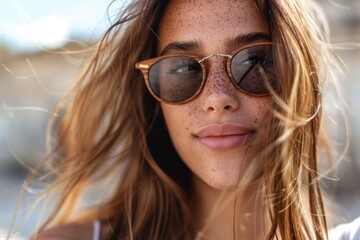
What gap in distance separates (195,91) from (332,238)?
70 cm

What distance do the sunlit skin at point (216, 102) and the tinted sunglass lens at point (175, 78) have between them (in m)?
0.03

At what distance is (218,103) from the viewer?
204 centimetres

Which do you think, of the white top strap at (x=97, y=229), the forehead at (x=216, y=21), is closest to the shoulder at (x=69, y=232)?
the white top strap at (x=97, y=229)

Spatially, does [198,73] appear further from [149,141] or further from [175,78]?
[149,141]

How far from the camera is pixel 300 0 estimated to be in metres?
2.10

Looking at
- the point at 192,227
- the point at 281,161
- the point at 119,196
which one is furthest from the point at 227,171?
the point at 119,196

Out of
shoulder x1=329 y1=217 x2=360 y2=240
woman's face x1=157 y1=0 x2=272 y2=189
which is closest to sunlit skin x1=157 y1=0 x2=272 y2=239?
woman's face x1=157 y1=0 x2=272 y2=189

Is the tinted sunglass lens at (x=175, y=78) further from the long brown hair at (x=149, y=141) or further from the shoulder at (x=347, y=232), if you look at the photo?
the shoulder at (x=347, y=232)

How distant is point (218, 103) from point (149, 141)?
53 centimetres

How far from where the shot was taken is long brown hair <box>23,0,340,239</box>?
6.58ft

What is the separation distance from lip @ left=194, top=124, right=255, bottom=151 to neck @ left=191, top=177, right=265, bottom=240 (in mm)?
157

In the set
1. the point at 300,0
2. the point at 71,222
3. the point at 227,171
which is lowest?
the point at 71,222

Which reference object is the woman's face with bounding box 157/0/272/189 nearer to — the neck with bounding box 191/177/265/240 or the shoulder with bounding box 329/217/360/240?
the neck with bounding box 191/177/265/240

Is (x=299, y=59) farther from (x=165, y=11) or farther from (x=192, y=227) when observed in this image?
(x=192, y=227)
